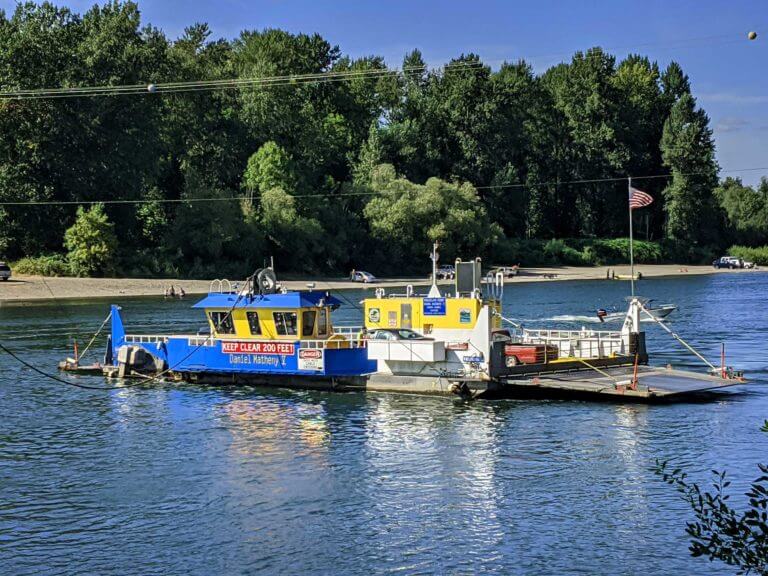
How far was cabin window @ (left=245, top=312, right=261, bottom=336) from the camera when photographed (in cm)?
4941

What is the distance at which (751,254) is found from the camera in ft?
594

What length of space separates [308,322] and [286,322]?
1034 millimetres

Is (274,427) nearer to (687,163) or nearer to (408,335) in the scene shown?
(408,335)

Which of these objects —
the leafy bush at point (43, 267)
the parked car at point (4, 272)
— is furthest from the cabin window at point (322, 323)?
the leafy bush at point (43, 267)

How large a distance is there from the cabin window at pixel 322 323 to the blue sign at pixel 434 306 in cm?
498

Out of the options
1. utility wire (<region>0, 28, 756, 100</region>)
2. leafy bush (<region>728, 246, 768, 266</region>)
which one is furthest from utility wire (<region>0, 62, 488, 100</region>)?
leafy bush (<region>728, 246, 768, 266</region>)

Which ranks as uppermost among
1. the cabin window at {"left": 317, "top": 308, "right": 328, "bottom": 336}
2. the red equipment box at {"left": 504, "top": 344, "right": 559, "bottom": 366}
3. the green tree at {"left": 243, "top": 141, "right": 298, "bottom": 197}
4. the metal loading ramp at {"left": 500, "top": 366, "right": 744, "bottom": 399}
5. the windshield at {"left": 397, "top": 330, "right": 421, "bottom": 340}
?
the green tree at {"left": 243, "top": 141, "right": 298, "bottom": 197}

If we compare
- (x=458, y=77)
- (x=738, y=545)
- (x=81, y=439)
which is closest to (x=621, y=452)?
(x=81, y=439)

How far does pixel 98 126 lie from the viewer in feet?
392

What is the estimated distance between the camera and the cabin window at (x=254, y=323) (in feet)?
162

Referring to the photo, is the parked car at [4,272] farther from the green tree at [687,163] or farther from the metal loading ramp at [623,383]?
the green tree at [687,163]

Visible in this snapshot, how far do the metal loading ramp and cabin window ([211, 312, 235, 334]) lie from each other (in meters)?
13.8

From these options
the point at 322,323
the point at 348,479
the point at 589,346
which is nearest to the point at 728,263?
the point at 589,346

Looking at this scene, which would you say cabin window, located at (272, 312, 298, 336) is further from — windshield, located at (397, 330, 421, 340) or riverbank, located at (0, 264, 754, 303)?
riverbank, located at (0, 264, 754, 303)
